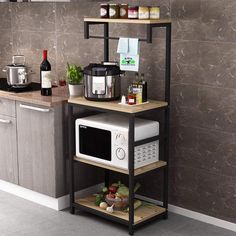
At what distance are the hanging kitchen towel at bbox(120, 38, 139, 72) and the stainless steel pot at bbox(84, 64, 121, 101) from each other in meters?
0.06

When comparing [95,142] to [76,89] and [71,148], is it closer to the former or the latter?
[71,148]

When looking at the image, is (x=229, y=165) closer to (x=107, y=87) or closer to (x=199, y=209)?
(x=199, y=209)

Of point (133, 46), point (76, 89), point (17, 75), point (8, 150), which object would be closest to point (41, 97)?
point (76, 89)

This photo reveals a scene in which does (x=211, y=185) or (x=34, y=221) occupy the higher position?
(x=211, y=185)

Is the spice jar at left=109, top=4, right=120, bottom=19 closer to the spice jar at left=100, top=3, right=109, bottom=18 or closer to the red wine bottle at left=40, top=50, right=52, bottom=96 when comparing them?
the spice jar at left=100, top=3, right=109, bottom=18

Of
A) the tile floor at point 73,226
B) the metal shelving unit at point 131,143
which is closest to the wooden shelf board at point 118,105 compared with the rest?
the metal shelving unit at point 131,143

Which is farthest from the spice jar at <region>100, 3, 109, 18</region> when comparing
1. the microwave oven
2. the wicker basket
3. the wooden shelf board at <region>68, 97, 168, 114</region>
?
the wicker basket

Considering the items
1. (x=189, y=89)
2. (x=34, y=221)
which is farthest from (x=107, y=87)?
(x=34, y=221)

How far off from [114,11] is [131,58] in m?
0.34

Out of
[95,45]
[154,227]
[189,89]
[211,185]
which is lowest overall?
[154,227]

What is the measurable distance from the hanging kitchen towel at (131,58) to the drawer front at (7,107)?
0.95m

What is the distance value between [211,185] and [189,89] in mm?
686

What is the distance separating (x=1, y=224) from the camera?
4.02 metres

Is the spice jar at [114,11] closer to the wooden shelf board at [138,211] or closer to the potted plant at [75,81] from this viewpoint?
the potted plant at [75,81]
